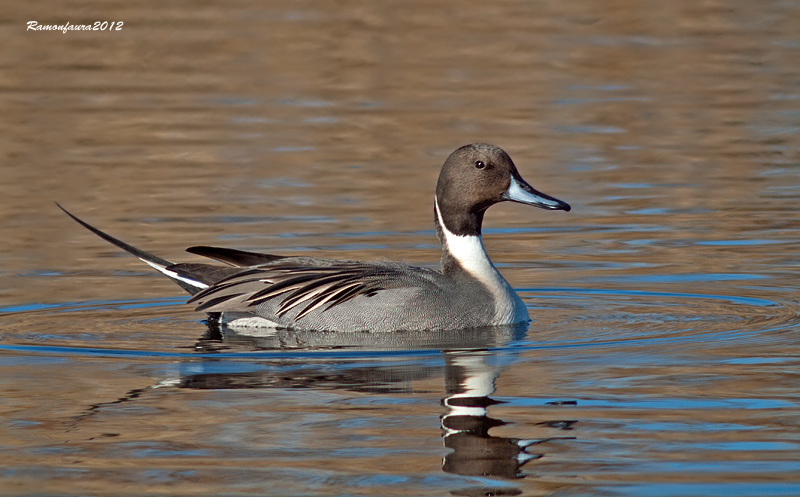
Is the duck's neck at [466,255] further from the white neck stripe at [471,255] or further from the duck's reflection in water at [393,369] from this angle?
the duck's reflection in water at [393,369]

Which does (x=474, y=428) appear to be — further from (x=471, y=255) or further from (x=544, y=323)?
(x=471, y=255)

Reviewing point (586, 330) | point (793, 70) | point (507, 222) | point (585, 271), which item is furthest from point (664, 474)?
point (793, 70)

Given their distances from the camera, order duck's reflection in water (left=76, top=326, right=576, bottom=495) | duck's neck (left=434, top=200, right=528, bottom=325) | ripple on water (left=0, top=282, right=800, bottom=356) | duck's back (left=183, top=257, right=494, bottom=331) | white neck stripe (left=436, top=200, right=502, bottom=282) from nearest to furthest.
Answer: duck's reflection in water (left=76, top=326, right=576, bottom=495), ripple on water (left=0, top=282, right=800, bottom=356), duck's back (left=183, top=257, right=494, bottom=331), duck's neck (left=434, top=200, right=528, bottom=325), white neck stripe (left=436, top=200, right=502, bottom=282)

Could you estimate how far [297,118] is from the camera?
17406 millimetres

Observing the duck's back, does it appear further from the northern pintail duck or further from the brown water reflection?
the brown water reflection

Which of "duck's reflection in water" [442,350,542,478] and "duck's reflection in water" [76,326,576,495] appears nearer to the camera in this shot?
"duck's reflection in water" [442,350,542,478]

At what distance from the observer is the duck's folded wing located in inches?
345

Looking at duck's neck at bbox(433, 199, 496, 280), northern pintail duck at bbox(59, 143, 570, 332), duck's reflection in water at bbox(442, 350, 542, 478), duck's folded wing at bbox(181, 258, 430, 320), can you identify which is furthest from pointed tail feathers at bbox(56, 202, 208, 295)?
duck's reflection in water at bbox(442, 350, 542, 478)

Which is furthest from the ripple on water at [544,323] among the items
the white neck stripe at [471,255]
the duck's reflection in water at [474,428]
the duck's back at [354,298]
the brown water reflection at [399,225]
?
the duck's reflection in water at [474,428]

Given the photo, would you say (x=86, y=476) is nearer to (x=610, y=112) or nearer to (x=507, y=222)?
(x=507, y=222)

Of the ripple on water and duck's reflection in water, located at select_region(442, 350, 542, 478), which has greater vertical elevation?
the ripple on water

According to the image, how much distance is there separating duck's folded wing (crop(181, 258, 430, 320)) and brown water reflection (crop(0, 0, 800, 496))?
27 cm

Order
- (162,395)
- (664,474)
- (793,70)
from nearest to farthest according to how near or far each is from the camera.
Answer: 1. (664,474)
2. (162,395)
3. (793,70)

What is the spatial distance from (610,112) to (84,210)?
22.0 feet
